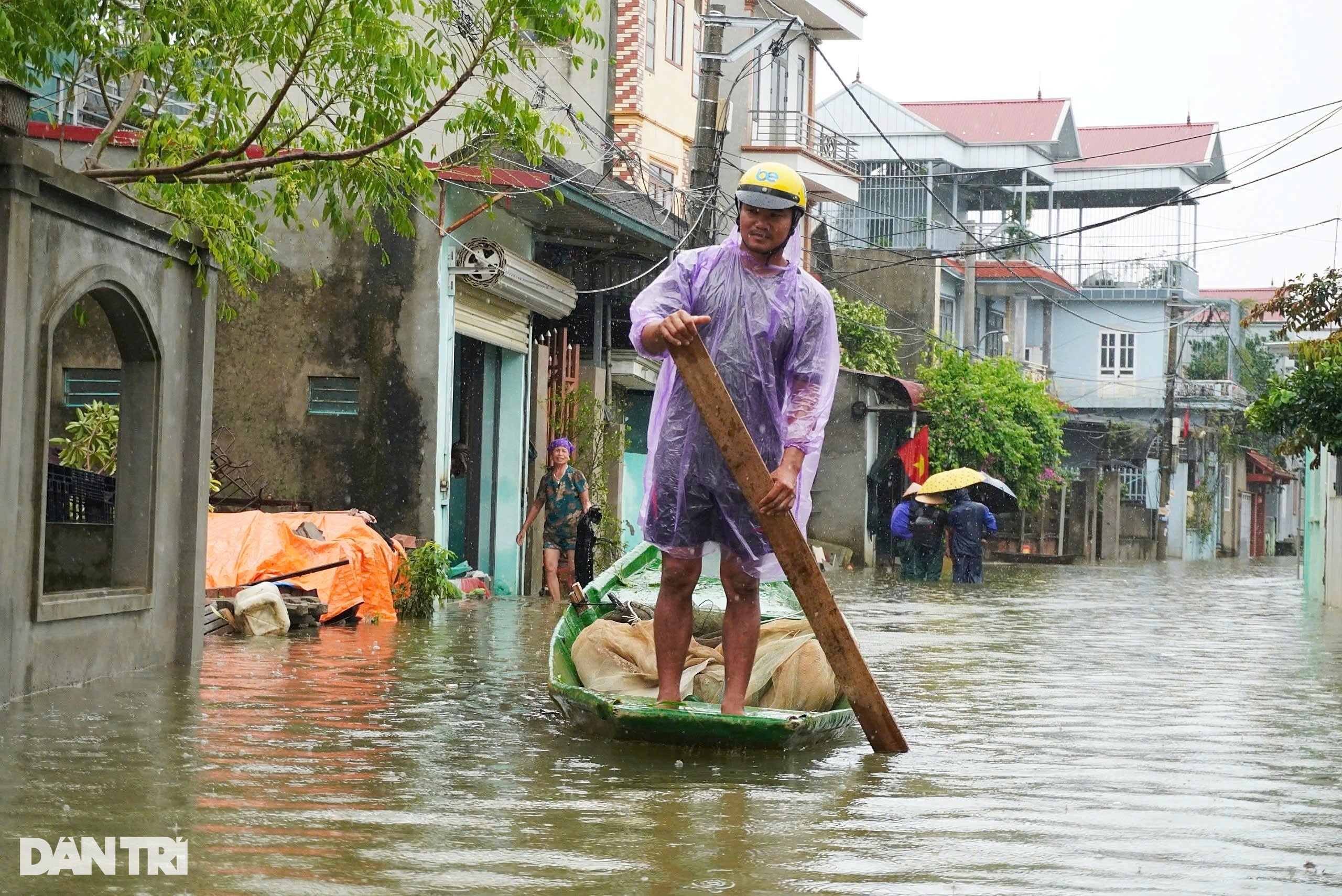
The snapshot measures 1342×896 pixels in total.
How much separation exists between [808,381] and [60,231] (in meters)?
3.60

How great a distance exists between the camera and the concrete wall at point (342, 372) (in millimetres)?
17109

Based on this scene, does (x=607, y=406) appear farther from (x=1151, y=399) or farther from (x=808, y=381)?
(x=1151, y=399)

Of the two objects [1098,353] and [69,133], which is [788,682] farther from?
[1098,353]

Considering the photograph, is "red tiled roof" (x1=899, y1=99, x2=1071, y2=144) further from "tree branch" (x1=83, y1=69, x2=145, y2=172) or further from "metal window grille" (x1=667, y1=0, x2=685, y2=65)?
"tree branch" (x1=83, y1=69, x2=145, y2=172)

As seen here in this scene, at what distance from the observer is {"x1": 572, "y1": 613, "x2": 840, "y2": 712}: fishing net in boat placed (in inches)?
295

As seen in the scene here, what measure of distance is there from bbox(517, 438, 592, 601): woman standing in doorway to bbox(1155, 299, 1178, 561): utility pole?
32.0 m

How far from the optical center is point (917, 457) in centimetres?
3481

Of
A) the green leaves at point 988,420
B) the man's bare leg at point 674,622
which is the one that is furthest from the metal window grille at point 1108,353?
the man's bare leg at point 674,622

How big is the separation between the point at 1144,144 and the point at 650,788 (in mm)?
55704

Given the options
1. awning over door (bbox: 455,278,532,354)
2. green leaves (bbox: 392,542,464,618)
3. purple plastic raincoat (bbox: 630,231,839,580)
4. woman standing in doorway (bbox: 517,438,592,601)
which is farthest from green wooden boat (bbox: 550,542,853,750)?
awning over door (bbox: 455,278,532,354)

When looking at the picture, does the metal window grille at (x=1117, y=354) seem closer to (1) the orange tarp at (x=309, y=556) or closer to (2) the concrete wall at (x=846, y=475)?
(2) the concrete wall at (x=846, y=475)

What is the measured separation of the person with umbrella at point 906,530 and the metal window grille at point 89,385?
553 inches

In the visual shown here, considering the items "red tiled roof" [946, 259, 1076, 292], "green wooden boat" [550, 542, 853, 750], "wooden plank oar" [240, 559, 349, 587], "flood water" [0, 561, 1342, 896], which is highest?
"red tiled roof" [946, 259, 1076, 292]

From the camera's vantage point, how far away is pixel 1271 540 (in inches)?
2749
